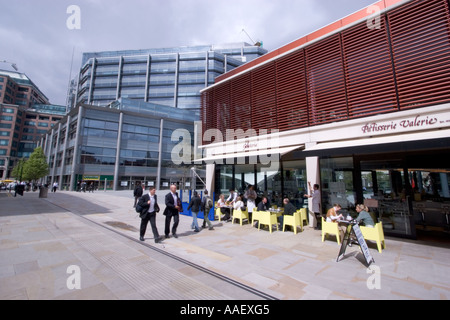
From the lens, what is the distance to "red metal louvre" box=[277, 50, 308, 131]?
9.39 m

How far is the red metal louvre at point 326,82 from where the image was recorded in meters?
8.34

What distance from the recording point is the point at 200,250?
545 cm

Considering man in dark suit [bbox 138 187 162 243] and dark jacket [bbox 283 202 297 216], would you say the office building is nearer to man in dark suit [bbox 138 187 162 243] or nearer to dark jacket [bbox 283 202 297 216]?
man in dark suit [bbox 138 187 162 243]

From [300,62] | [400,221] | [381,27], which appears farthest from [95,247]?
[381,27]

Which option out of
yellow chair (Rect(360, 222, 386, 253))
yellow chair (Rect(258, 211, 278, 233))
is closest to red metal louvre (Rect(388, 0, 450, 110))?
yellow chair (Rect(360, 222, 386, 253))

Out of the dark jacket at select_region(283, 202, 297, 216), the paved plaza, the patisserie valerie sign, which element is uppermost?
the patisserie valerie sign

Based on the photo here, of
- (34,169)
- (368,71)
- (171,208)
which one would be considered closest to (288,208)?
(171,208)

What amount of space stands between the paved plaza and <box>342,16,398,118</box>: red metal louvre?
4709 mm

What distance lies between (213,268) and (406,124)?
7.55 m

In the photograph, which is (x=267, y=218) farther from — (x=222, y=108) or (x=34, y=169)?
(x=34, y=169)

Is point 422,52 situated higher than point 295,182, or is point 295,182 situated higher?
point 422,52

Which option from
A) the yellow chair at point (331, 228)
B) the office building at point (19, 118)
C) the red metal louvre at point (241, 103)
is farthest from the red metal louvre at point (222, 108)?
the office building at point (19, 118)

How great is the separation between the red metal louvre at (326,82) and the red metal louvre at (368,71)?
27 cm

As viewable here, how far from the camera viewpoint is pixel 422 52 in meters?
6.70
